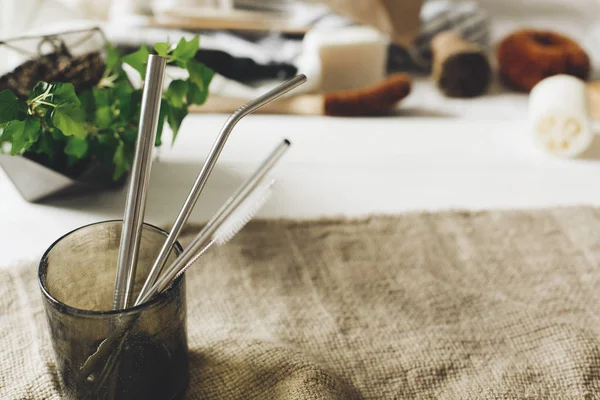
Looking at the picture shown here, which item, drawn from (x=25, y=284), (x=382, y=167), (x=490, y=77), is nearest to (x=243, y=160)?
(x=382, y=167)

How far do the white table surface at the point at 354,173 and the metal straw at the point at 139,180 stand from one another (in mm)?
196

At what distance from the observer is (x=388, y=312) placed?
430 mm

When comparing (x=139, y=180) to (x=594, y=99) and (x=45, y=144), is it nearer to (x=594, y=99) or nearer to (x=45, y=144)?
(x=45, y=144)

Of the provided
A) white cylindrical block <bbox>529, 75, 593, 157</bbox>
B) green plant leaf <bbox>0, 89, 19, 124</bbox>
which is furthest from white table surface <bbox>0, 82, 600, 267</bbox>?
green plant leaf <bbox>0, 89, 19, 124</bbox>

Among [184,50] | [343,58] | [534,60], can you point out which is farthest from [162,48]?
[534,60]

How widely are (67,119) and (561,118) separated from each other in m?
0.47

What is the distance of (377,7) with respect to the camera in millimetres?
755

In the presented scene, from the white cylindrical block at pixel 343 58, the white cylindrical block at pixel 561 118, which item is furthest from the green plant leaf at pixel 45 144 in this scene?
the white cylindrical block at pixel 561 118

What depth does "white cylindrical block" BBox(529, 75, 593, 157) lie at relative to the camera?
0.61 metres

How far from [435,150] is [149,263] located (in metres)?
0.38

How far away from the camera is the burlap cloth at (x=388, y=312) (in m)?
0.37

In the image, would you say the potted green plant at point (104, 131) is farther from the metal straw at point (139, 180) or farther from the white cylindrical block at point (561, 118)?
the white cylindrical block at point (561, 118)

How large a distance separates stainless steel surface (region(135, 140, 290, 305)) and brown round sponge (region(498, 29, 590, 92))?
1.84 ft

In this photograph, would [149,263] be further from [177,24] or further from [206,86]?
[177,24]
